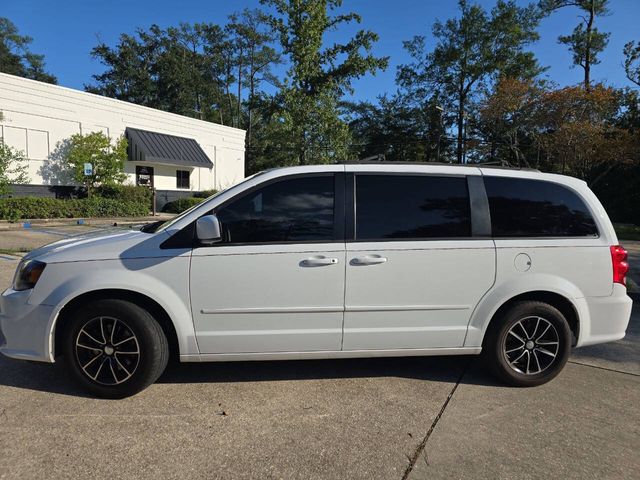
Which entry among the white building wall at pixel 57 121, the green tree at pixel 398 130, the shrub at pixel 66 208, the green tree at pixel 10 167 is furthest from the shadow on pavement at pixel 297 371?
the green tree at pixel 398 130

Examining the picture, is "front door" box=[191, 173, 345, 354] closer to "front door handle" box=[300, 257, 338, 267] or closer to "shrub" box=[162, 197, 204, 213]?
"front door handle" box=[300, 257, 338, 267]

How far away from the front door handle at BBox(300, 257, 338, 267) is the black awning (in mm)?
22853

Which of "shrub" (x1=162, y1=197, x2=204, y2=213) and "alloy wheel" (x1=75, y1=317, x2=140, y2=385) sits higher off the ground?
"shrub" (x1=162, y1=197, x2=204, y2=213)

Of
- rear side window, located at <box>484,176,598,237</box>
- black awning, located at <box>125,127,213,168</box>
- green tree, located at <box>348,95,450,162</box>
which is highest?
green tree, located at <box>348,95,450,162</box>

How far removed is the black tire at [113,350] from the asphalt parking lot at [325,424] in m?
0.15

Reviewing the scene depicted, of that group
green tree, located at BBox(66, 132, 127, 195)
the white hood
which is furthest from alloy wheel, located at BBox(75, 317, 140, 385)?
green tree, located at BBox(66, 132, 127, 195)

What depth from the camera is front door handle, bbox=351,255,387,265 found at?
11.3 ft

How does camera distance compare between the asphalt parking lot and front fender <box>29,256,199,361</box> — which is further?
front fender <box>29,256,199,361</box>

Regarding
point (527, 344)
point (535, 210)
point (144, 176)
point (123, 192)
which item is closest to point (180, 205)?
point (144, 176)

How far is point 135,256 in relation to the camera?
3.31 meters

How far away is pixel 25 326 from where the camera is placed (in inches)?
131

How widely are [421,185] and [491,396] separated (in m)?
1.78

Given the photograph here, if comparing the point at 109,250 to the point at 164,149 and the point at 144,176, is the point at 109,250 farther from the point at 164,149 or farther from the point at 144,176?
the point at 144,176

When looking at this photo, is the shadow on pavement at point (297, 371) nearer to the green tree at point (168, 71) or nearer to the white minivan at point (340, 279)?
the white minivan at point (340, 279)
